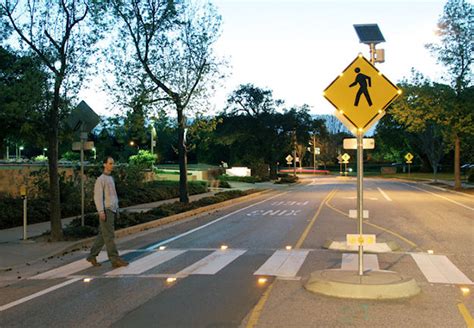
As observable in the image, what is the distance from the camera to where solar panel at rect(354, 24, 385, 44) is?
9.17 meters

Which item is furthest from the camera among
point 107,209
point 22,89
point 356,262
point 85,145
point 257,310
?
point 85,145

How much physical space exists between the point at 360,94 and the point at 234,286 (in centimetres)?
343

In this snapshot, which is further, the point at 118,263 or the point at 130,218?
the point at 130,218

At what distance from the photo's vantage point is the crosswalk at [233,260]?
916cm

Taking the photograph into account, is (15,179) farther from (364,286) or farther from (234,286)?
(364,286)

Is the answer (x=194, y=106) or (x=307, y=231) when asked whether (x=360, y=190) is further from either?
(x=194, y=106)

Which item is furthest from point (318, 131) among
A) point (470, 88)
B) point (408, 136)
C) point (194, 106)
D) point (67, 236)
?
point (67, 236)

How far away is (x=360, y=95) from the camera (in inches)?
317

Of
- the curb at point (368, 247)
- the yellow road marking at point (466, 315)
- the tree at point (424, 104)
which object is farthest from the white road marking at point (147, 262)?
the tree at point (424, 104)

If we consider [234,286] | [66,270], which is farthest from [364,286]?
[66,270]

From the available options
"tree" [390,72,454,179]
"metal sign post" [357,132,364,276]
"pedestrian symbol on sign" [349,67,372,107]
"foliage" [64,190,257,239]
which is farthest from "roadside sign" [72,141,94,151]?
"tree" [390,72,454,179]

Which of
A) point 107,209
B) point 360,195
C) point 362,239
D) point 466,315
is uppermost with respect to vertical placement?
point 360,195

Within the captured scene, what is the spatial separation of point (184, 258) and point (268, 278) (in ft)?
8.88

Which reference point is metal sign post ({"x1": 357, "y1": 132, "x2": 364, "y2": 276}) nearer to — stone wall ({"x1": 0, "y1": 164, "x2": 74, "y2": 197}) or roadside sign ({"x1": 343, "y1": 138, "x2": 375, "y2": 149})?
roadside sign ({"x1": 343, "y1": 138, "x2": 375, "y2": 149})
